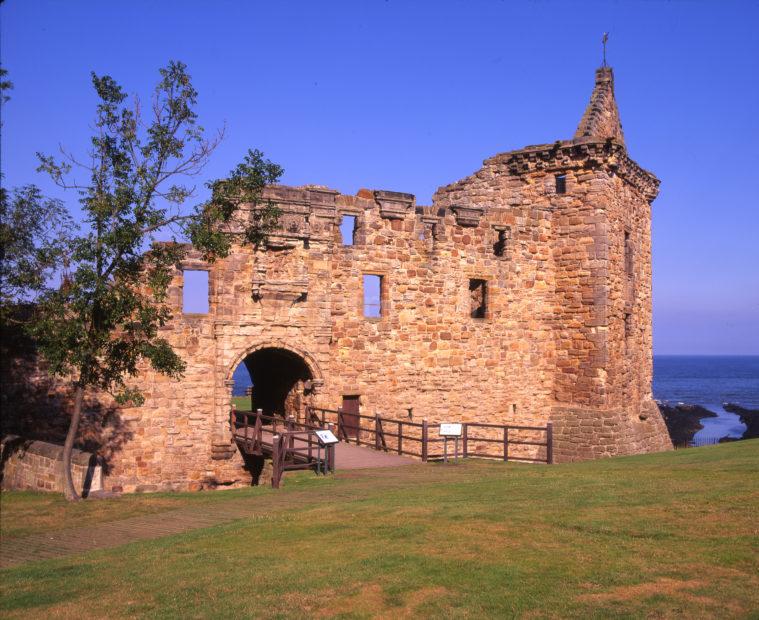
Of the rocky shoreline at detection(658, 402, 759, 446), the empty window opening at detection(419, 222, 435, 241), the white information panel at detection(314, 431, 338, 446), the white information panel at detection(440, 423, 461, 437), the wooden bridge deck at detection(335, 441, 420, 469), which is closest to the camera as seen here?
the white information panel at detection(314, 431, 338, 446)

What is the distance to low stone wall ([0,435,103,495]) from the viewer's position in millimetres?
17312

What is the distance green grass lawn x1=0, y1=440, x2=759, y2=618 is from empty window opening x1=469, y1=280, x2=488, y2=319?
449 inches

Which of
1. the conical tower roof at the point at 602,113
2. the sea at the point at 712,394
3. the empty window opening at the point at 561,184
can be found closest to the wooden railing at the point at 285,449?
the empty window opening at the point at 561,184

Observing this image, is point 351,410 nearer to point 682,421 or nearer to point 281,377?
point 281,377

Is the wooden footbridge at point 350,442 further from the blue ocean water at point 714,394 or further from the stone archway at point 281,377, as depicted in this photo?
the blue ocean water at point 714,394

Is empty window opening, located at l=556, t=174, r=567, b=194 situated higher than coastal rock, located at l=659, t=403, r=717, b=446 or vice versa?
empty window opening, located at l=556, t=174, r=567, b=194

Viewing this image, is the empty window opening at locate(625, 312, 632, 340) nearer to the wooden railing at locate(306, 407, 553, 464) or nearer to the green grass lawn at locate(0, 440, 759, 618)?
the wooden railing at locate(306, 407, 553, 464)

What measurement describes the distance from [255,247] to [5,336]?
6273mm

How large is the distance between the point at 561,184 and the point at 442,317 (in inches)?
230

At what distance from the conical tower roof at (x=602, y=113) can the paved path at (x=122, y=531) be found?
17.1 m

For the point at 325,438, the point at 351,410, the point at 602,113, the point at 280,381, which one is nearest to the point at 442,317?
the point at 351,410

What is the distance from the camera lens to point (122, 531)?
13.8 metres

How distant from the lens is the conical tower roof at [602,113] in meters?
27.4

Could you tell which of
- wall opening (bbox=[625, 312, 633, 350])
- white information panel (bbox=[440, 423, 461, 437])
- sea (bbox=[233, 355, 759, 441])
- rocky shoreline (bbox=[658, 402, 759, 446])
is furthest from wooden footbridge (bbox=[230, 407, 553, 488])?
sea (bbox=[233, 355, 759, 441])
